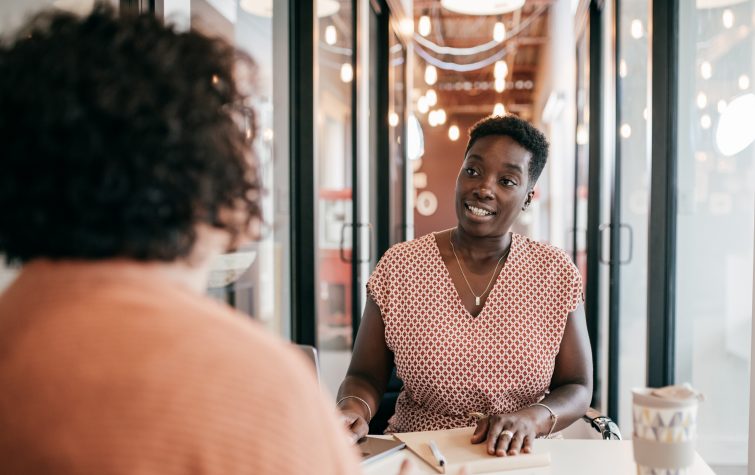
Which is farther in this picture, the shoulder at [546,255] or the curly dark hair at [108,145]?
the shoulder at [546,255]

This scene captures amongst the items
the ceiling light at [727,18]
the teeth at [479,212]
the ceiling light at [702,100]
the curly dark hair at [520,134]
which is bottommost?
the teeth at [479,212]

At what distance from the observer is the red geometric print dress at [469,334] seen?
182 centimetres

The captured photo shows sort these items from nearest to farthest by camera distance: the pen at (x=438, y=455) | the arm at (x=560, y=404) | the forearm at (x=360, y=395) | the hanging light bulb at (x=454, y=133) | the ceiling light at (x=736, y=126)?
the pen at (x=438, y=455), the arm at (x=560, y=404), the forearm at (x=360, y=395), the ceiling light at (x=736, y=126), the hanging light bulb at (x=454, y=133)

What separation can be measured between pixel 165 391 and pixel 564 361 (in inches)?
61.3

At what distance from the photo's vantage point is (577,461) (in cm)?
137

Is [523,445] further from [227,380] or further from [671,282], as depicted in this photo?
[671,282]

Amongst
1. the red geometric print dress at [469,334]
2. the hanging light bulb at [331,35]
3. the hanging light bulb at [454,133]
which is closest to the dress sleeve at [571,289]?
the red geometric print dress at [469,334]

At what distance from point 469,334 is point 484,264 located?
0.79 feet

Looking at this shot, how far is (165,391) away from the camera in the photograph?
51 cm

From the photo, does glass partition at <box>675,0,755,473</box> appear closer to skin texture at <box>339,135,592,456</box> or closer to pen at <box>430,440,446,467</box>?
skin texture at <box>339,135,592,456</box>

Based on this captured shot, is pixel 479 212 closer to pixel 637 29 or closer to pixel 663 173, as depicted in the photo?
pixel 663 173

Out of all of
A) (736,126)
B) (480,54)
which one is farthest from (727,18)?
(480,54)

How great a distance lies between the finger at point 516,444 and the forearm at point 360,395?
1.50 ft

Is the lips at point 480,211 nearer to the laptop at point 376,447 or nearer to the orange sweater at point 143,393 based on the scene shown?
the laptop at point 376,447
